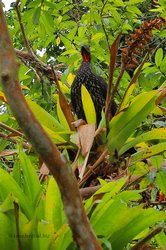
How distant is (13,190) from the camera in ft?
3.40

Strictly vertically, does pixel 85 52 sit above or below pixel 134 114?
above

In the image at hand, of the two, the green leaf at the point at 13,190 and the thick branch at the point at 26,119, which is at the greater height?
the thick branch at the point at 26,119

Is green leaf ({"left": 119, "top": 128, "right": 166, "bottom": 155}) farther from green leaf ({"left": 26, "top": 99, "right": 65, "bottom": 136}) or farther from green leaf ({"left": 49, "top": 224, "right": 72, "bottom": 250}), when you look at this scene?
green leaf ({"left": 49, "top": 224, "right": 72, "bottom": 250})

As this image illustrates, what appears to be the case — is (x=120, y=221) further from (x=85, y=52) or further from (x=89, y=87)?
(x=85, y=52)

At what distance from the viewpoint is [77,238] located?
2.25 feet

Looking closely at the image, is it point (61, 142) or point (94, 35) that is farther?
point (94, 35)

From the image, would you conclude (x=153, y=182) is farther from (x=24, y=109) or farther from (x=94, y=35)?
→ (x=94, y=35)

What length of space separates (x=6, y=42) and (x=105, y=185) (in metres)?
0.51

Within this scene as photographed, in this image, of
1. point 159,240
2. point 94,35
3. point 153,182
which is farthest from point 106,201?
point 94,35

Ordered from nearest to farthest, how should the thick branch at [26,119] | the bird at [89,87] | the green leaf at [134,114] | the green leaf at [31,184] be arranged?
1. the thick branch at [26,119]
2. the green leaf at [31,184]
3. the green leaf at [134,114]
4. the bird at [89,87]

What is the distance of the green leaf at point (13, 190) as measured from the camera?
102 cm

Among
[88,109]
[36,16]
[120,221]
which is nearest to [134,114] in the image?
[88,109]

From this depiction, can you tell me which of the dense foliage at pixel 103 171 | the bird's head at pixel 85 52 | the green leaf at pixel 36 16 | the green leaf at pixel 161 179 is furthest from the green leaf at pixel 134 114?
the green leaf at pixel 36 16

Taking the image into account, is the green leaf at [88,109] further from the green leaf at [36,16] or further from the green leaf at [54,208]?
the green leaf at [36,16]
